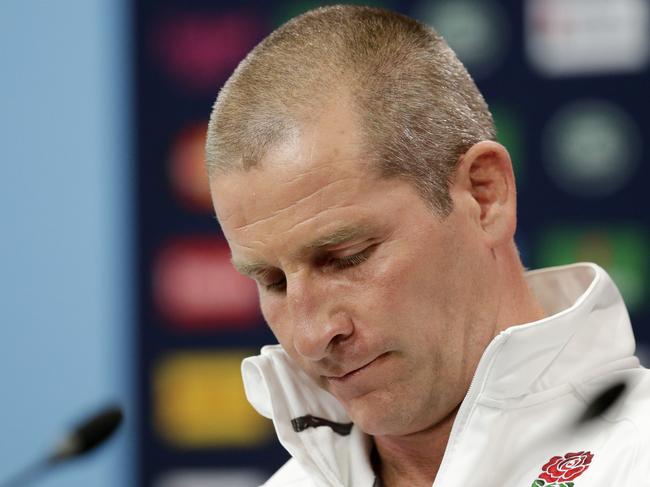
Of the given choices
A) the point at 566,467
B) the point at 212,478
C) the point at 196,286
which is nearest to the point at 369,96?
the point at 566,467

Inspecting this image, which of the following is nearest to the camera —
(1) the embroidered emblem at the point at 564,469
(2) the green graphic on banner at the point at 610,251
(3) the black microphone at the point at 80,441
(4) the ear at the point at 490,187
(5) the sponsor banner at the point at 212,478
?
(1) the embroidered emblem at the point at 564,469

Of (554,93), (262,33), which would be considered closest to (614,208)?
(554,93)

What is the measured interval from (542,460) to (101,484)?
6.73 feet

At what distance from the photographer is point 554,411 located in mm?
1513

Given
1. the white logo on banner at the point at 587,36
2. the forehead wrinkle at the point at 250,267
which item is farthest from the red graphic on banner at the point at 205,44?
the forehead wrinkle at the point at 250,267

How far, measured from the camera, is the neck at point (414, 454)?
160cm

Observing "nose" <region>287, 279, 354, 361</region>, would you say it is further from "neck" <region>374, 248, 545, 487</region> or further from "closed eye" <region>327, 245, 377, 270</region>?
"neck" <region>374, 248, 545, 487</region>

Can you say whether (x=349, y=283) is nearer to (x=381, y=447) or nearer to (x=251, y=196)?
(x=251, y=196)

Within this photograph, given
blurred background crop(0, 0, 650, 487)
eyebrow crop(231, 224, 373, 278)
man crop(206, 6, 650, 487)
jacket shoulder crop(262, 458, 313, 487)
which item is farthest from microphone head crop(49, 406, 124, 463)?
blurred background crop(0, 0, 650, 487)

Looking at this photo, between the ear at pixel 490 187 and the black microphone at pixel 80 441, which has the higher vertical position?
the ear at pixel 490 187

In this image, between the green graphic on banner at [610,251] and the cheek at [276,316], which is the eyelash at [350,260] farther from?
the green graphic on banner at [610,251]

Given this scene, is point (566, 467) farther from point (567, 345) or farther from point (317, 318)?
point (317, 318)

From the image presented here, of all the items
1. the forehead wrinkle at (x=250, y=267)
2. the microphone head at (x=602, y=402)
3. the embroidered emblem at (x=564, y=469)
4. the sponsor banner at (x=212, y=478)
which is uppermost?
the forehead wrinkle at (x=250, y=267)

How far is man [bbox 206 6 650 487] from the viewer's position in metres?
1.46
